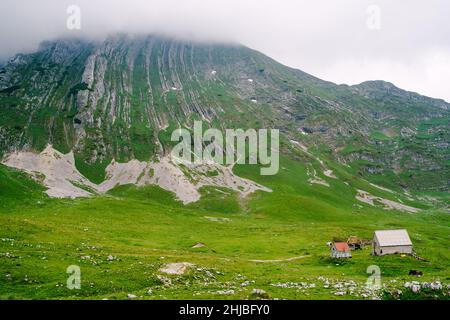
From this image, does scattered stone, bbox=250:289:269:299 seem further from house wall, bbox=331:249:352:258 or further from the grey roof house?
the grey roof house

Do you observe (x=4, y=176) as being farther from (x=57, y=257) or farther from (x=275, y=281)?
(x=275, y=281)

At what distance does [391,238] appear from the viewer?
282 ft

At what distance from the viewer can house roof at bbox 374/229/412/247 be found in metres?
84.8

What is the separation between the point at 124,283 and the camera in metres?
42.5

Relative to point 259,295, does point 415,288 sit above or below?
below

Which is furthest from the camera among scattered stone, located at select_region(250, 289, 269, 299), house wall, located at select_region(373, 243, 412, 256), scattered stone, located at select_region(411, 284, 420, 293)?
house wall, located at select_region(373, 243, 412, 256)

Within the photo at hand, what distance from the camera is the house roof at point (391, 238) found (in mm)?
84750

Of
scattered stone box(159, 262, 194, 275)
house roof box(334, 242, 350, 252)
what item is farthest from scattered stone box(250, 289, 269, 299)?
house roof box(334, 242, 350, 252)

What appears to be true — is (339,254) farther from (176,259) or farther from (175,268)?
(175,268)

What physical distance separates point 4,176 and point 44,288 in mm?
160512

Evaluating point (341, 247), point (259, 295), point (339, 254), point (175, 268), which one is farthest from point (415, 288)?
point (341, 247)

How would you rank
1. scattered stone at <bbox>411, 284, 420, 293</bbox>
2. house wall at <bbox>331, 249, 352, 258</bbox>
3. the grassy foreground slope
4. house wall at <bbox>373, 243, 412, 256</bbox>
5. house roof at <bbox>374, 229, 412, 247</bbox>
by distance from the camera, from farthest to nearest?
house roof at <bbox>374, 229, 412, 247</bbox>
house wall at <bbox>373, 243, 412, 256</bbox>
house wall at <bbox>331, 249, 352, 258</bbox>
the grassy foreground slope
scattered stone at <bbox>411, 284, 420, 293</bbox>

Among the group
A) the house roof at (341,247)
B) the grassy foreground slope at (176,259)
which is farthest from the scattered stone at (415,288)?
the house roof at (341,247)
